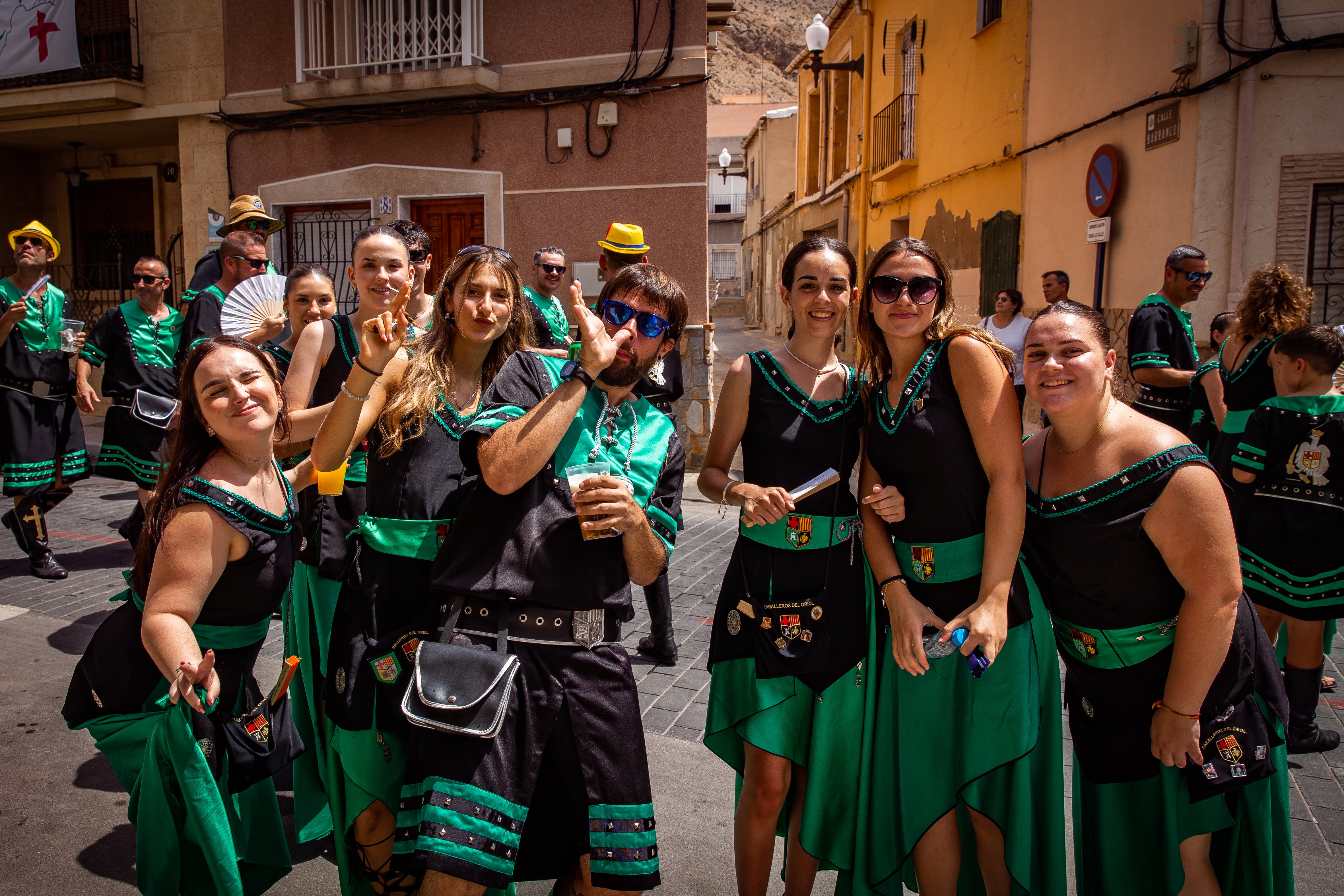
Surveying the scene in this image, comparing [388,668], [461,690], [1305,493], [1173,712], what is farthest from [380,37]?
[1173,712]

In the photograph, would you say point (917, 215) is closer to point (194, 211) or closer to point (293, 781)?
point (194, 211)

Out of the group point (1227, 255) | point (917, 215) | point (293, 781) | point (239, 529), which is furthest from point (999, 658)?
point (917, 215)

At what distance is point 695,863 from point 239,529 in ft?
5.89

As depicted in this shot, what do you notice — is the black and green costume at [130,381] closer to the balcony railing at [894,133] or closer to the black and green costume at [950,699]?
the black and green costume at [950,699]

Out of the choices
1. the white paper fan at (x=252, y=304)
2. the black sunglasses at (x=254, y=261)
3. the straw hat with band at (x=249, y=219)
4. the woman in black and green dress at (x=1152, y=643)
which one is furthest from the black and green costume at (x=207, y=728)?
the straw hat with band at (x=249, y=219)

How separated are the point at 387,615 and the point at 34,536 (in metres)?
4.93

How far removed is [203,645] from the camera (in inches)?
91.0

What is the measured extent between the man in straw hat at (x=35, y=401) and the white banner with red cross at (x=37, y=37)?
6269mm

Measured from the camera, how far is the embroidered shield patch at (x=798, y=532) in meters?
2.47

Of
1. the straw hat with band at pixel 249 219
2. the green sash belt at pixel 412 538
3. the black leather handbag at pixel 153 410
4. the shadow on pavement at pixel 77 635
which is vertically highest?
the straw hat with band at pixel 249 219

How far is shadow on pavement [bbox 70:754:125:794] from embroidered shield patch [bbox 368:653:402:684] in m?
1.77

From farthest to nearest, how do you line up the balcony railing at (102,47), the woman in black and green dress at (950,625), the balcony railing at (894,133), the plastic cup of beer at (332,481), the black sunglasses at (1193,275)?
the balcony railing at (894,133)
the balcony railing at (102,47)
the black sunglasses at (1193,275)
the plastic cup of beer at (332,481)
the woman in black and green dress at (950,625)

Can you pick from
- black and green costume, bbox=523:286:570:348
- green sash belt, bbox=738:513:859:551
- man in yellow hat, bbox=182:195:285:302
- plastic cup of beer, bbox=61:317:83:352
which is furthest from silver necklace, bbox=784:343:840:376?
plastic cup of beer, bbox=61:317:83:352

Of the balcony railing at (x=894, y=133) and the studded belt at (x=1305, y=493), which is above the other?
the balcony railing at (x=894, y=133)
